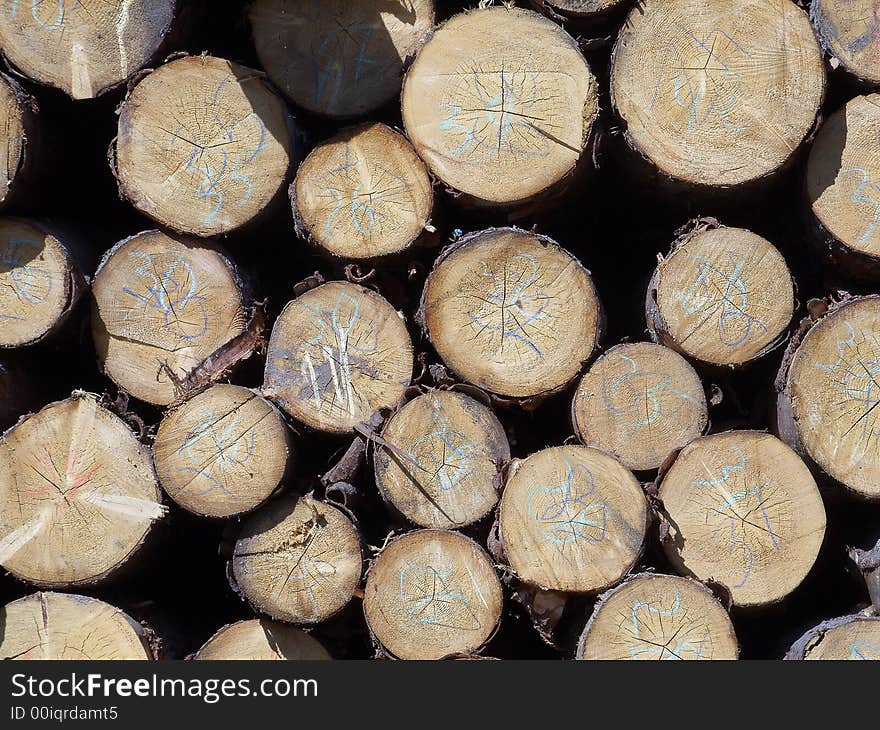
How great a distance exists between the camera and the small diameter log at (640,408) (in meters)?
3.32

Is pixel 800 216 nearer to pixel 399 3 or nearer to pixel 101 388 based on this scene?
pixel 399 3

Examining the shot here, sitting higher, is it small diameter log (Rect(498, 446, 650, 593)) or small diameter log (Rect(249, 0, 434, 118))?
small diameter log (Rect(249, 0, 434, 118))

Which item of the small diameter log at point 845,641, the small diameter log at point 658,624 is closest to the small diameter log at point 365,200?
the small diameter log at point 658,624

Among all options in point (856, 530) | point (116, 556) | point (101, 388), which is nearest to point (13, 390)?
point (101, 388)

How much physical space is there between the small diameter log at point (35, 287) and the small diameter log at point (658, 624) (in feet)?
7.91

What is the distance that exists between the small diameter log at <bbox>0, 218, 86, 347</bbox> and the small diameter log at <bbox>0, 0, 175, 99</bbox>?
637mm

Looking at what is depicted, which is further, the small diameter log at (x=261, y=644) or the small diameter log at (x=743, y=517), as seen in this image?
the small diameter log at (x=261, y=644)

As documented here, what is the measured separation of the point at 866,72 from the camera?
352 cm

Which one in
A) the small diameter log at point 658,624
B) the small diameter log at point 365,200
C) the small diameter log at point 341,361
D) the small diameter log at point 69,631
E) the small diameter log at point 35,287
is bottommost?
the small diameter log at point 69,631

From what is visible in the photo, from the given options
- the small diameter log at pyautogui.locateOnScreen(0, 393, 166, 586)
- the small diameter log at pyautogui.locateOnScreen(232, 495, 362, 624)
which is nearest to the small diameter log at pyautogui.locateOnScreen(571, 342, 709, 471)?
the small diameter log at pyautogui.locateOnScreen(232, 495, 362, 624)

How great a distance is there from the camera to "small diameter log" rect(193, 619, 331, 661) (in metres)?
3.40

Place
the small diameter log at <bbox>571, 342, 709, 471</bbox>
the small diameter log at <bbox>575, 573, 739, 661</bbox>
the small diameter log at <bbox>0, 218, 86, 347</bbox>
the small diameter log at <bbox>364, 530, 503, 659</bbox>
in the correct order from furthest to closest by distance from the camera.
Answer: the small diameter log at <bbox>0, 218, 86, 347</bbox>, the small diameter log at <bbox>571, 342, 709, 471</bbox>, the small diameter log at <bbox>364, 530, 503, 659</bbox>, the small diameter log at <bbox>575, 573, 739, 661</bbox>

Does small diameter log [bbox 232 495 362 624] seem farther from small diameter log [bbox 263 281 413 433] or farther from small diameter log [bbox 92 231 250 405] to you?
small diameter log [bbox 92 231 250 405]

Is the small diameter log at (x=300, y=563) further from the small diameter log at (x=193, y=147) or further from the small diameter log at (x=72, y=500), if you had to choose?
the small diameter log at (x=193, y=147)
